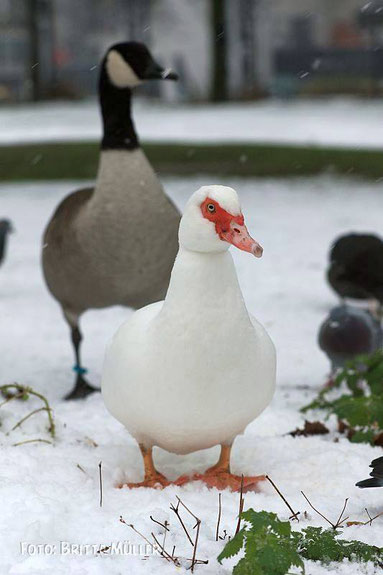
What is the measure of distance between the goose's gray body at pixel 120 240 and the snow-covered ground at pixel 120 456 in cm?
61

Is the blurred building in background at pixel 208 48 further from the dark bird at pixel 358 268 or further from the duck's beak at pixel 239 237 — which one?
the duck's beak at pixel 239 237


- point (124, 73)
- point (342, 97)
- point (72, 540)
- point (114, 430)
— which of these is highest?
point (124, 73)

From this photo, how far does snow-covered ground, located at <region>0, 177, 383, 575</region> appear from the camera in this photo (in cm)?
257

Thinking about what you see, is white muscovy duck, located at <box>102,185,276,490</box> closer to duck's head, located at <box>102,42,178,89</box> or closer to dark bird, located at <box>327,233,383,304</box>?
duck's head, located at <box>102,42,178,89</box>

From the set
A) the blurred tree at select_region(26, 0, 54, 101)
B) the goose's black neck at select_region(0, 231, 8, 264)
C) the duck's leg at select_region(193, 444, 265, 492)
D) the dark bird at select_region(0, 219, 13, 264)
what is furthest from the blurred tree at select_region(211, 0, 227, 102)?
the duck's leg at select_region(193, 444, 265, 492)

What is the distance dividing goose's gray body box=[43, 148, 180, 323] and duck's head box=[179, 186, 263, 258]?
5.39ft

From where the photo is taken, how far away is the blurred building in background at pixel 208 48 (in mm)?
24453

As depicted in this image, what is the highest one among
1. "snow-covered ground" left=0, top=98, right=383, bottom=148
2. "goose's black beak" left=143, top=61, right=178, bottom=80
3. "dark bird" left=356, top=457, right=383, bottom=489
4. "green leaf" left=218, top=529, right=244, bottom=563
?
"goose's black beak" left=143, top=61, right=178, bottom=80

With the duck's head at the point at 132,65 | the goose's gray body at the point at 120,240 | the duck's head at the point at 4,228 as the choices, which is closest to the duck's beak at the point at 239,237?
the goose's gray body at the point at 120,240

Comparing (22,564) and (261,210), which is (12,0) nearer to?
(261,210)

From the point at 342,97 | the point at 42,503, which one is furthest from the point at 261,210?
the point at 342,97

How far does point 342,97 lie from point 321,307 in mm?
18999

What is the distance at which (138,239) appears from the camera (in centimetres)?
451

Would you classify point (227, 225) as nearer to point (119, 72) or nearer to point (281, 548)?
point (281, 548)
